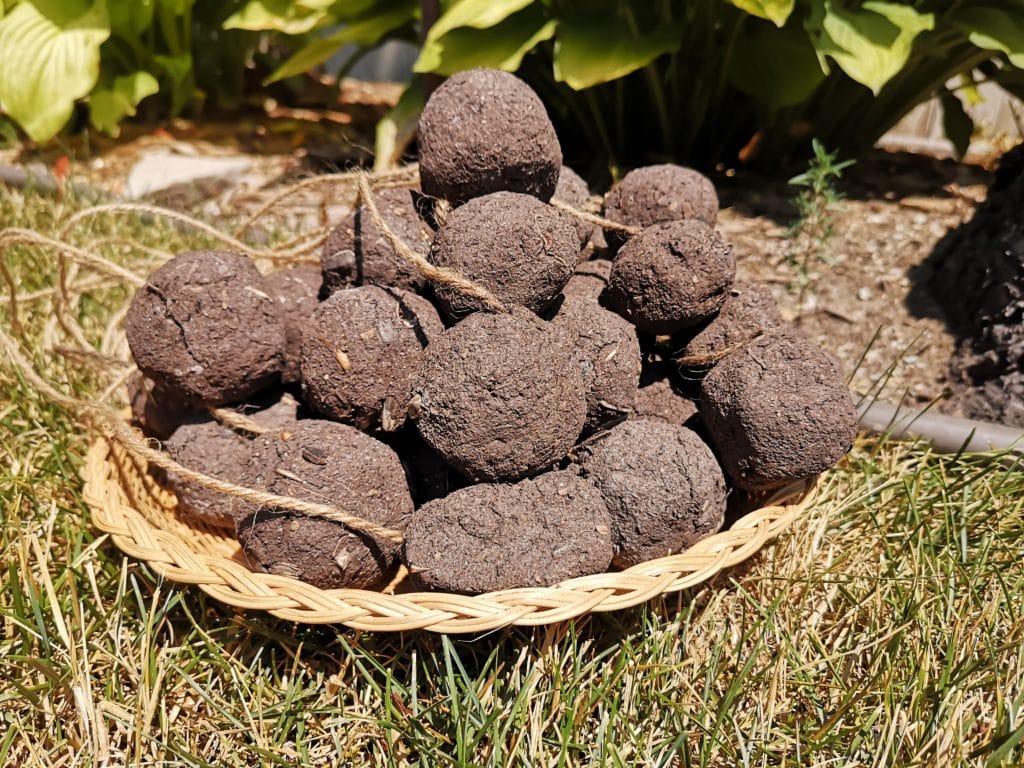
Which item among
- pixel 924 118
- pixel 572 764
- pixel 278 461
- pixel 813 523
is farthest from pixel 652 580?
pixel 924 118

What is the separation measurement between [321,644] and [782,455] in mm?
998

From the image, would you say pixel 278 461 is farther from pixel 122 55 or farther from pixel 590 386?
pixel 122 55

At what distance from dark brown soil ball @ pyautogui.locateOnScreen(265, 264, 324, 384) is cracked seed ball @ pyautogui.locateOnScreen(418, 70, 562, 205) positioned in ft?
1.29

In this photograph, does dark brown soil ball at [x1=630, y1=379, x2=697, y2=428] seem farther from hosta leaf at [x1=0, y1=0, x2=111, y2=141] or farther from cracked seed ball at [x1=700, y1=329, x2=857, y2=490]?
hosta leaf at [x1=0, y1=0, x2=111, y2=141]

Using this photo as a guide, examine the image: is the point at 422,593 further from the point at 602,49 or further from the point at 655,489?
the point at 602,49

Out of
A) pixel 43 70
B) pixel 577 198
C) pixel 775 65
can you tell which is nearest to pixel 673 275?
pixel 577 198

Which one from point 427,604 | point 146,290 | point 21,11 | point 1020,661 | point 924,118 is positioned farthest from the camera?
point 924,118

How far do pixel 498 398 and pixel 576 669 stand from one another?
20.1 inches

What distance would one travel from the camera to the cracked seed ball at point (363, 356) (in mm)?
1586

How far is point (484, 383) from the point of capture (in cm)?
145

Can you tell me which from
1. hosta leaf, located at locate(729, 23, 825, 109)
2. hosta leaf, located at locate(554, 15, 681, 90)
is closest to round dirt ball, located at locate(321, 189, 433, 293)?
hosta leaf, located at locate(554, 15, 681, 90)

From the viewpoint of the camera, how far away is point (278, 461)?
1517 millimetres

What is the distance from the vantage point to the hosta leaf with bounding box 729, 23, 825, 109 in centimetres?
270

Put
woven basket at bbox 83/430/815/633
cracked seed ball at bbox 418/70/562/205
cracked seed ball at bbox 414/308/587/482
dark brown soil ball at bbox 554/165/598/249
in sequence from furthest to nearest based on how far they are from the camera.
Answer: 1. dark brown soil ball at bbox 554/165/598/249
2. cracked seed ball at bbox 418/70/562/205
3. cracked seed ball at bbox 414/308/587/482
4. woven basket at bbox 83/430/815/633
